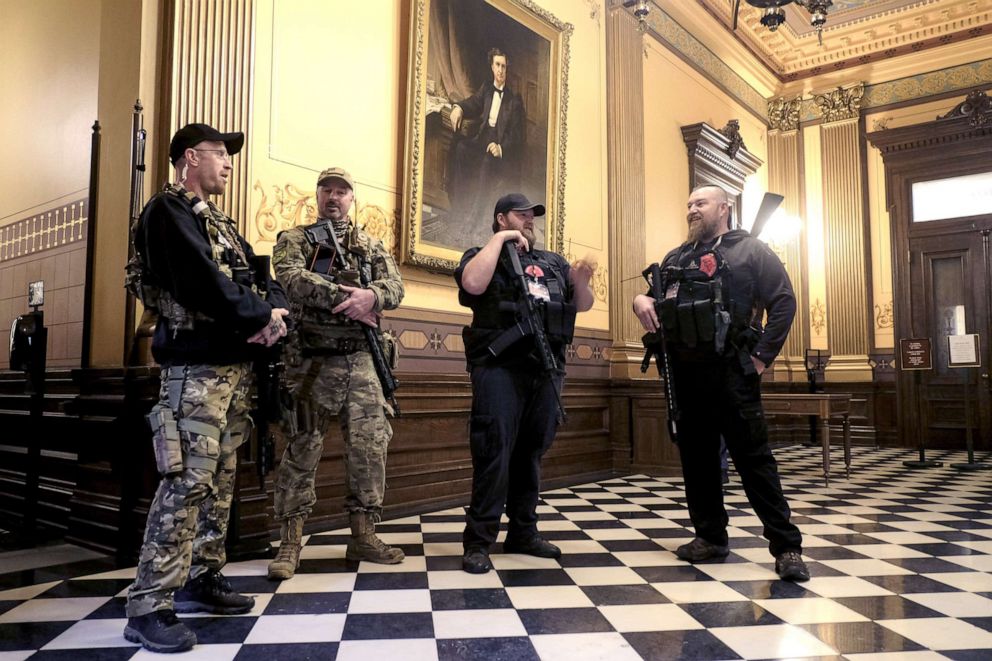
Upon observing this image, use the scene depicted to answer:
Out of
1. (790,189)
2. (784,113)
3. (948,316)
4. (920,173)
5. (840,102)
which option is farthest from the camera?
(784,113)

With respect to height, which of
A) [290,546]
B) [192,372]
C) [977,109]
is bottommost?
[290,546]

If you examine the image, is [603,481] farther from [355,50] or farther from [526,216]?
[355,50]

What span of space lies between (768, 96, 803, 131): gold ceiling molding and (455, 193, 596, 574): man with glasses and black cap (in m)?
8.67

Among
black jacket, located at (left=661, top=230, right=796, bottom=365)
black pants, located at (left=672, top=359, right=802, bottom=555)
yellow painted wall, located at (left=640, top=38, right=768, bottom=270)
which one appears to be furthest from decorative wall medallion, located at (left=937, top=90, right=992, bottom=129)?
black pants, located at (left=672, top=359, right=802, bottom=555)

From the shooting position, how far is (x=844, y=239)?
394 inches

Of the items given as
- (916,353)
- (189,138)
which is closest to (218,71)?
(189,138)

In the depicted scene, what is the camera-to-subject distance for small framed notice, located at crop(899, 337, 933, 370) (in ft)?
25.1

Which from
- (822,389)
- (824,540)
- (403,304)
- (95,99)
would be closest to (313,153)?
(403,304)

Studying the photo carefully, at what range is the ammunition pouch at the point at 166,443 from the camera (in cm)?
209

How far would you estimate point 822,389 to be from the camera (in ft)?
32.0

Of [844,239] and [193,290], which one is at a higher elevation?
[844,239]

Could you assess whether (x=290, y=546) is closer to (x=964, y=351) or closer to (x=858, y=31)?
(x=964, y=351)

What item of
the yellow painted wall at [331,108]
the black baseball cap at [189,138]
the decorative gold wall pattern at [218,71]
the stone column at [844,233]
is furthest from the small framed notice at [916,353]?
the black baseball cap at [189,138]

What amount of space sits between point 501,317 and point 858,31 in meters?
9.11
